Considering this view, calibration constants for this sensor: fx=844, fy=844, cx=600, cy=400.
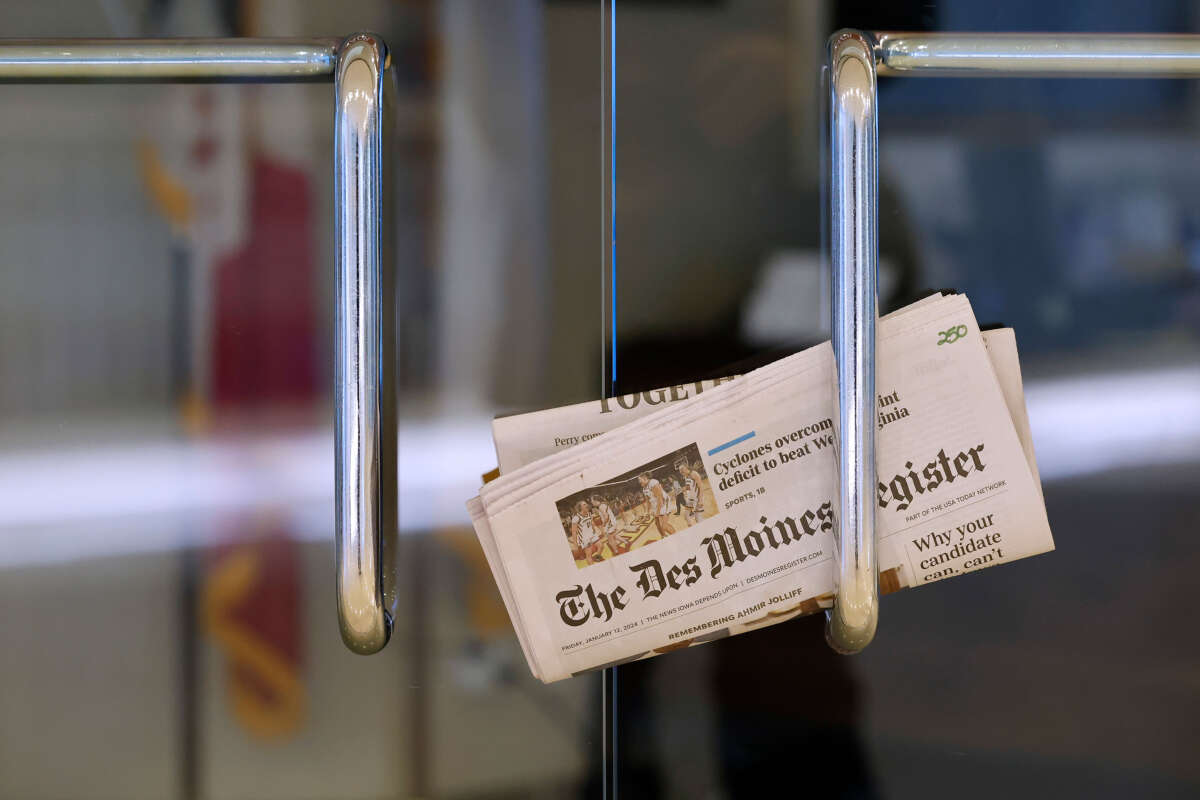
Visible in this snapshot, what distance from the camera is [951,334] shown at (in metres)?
0.42

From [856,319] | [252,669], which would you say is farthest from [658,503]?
[252,669]

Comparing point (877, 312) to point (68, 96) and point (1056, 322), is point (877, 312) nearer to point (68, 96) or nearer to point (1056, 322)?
point (1056, 322)

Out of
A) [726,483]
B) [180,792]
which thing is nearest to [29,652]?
[180,792]

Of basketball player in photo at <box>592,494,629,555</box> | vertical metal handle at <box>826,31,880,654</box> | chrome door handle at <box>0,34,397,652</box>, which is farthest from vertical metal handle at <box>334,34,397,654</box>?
vertical metal handle at <box>826,31,880,654</box>

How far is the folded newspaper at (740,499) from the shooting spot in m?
0.41

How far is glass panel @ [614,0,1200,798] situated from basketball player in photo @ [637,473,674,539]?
53 millimetres

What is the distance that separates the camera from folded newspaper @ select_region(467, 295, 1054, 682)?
0.41m

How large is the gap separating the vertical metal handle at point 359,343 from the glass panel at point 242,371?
0.05 m

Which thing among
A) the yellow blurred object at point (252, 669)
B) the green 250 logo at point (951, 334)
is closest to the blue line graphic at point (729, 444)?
the green 250 logo at point (951, 334)

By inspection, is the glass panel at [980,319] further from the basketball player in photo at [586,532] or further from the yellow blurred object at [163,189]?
the yellow blurred object at [163,189]

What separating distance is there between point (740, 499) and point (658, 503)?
4 cm

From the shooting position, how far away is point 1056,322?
1.44 feet

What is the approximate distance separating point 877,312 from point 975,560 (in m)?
0.14

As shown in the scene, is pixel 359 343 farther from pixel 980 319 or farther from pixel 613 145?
pixel 980 319
